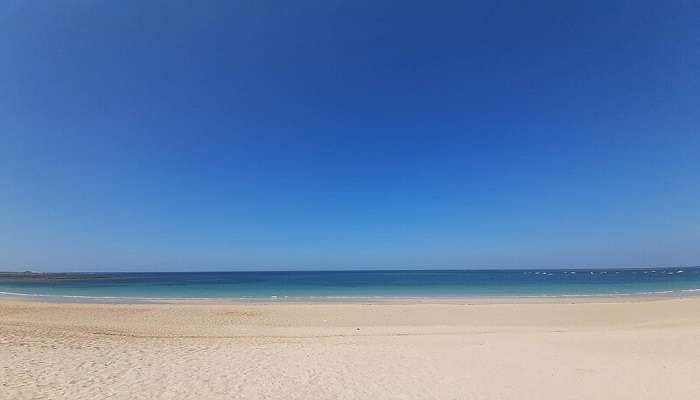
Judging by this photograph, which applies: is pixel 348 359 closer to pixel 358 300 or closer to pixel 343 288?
pixel 358 300

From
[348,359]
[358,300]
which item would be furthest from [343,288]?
[348,359]

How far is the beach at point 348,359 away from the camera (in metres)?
7.83

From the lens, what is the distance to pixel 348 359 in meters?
10.4

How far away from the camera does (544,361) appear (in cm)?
1020

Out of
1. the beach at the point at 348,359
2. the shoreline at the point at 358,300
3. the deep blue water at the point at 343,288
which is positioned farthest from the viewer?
the deep blue water at the point at 343,288

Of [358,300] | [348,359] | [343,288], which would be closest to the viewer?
[348,359]

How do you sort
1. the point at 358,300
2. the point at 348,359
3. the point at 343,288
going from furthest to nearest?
the point at 343,288 < the point at 358,300 < the point at 348,359

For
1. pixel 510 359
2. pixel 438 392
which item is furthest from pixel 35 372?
pixel 510 359

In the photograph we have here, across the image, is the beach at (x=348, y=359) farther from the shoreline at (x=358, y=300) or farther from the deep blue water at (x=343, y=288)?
the deep blue water at (x=343, y=288)

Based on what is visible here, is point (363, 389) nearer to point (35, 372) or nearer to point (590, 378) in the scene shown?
point (590, 378)

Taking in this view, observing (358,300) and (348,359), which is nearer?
(348,359)

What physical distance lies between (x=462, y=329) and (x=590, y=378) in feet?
23.3

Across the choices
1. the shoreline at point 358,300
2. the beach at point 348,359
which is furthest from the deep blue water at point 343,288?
the beach at point 348,359

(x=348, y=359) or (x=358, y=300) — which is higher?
(x=348, y=359)
